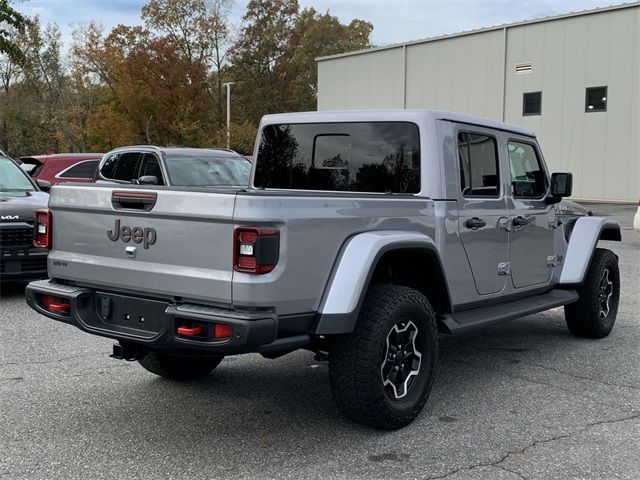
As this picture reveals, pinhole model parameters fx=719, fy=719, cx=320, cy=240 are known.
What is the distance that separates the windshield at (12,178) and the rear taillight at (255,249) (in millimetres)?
6485

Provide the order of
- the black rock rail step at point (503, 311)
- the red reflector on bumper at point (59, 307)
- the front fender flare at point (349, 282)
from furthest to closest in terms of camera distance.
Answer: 1. the black rock rail step at point (503, 311)
2. the red reflector on bumper at point (59, 307)
3. the front fender flare at point (349, 282)

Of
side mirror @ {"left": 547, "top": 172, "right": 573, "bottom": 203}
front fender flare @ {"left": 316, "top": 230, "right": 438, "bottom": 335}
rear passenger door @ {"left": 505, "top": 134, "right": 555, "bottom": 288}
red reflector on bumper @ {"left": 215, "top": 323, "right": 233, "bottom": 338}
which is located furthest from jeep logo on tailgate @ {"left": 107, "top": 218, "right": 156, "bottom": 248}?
side mirror @ {"left": 547, "top": 172, "right": 573, "bottom": 203}

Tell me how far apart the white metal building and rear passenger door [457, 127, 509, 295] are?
23.1m

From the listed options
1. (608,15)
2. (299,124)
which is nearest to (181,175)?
(299,124)

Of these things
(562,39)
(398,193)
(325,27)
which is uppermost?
(325,27)

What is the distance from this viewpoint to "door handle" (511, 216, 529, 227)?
5304mm

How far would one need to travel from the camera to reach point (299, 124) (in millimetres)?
5238

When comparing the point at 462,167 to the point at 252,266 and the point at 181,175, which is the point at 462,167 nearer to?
the point at 252,266

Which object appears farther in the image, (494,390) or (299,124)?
(299,124)

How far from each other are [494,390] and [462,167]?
1.54 m

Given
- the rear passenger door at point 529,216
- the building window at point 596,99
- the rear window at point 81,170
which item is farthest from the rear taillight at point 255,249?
the building window at point 596,99

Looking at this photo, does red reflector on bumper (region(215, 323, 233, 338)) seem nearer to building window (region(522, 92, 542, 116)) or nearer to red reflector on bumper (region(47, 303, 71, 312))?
red reflector on bumper (region(47, 303, 71, 312))

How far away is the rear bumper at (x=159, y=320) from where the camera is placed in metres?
3.43

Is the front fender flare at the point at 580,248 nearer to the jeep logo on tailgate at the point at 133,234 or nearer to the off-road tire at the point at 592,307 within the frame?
the off-road tire at the point at 592,307
